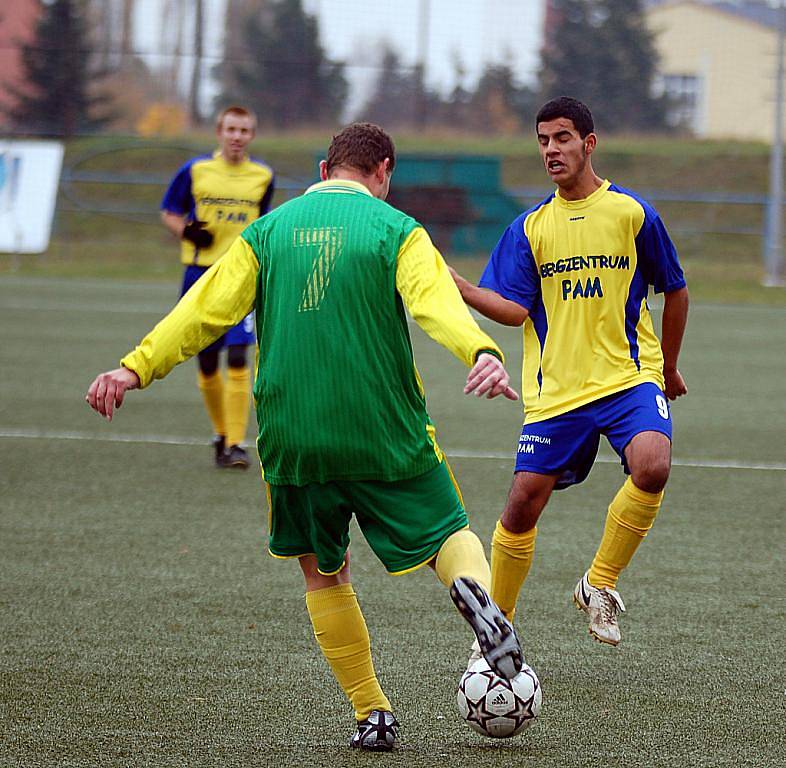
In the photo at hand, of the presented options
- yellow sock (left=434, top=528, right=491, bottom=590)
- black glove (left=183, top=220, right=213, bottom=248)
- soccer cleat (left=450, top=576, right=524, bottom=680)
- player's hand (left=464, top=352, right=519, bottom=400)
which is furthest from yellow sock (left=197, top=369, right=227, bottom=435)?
player's hand (left=464, top=352, right=519, bottom=400)

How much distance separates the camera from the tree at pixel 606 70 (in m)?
31.0

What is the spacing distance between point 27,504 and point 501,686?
4.26 meters

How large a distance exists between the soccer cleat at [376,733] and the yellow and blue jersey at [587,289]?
1.38m

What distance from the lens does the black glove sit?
8.50 m

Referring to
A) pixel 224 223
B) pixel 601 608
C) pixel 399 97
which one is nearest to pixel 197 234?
pixel 224 223

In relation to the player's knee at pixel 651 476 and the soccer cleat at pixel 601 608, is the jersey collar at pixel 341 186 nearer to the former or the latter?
the player's knee at pixel 651 476

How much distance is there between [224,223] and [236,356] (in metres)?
0.90

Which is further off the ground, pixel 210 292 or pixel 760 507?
pixel 210 292

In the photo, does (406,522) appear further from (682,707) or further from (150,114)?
(150,114)

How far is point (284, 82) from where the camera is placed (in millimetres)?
31172

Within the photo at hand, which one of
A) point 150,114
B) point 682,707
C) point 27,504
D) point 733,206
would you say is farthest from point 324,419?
point 150,114

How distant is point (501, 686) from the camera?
145 inches

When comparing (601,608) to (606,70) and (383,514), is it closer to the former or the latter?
(383,514)

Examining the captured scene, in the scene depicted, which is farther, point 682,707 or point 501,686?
point 682,707
